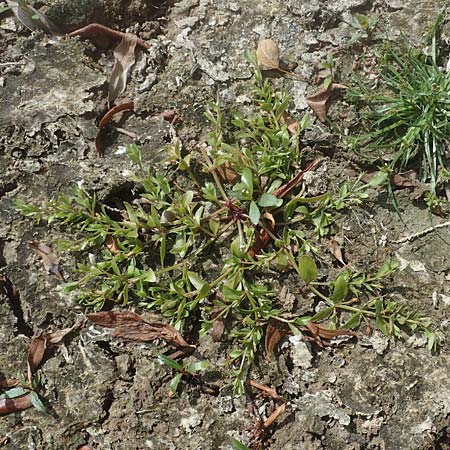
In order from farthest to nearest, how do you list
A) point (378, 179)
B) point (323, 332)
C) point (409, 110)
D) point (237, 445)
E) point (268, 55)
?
point (268, 55), point (409, 110), point (378, 179), point (323, 332), point (237, 445)

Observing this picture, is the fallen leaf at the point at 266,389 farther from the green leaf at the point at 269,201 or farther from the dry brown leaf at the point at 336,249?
the green leaf at the point at 269,201

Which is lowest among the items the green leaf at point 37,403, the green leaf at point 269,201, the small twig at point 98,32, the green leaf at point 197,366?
the green leaf at point 197,366

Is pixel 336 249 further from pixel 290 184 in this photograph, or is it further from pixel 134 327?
pixel 134 327

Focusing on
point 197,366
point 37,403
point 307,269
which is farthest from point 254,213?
point 37,403

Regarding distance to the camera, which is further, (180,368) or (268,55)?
(268,55)

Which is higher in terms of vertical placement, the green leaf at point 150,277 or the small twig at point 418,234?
the green leaf at point 150,277

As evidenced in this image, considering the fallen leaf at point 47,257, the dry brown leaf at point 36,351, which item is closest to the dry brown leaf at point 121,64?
the fallen leaf at point 47,257

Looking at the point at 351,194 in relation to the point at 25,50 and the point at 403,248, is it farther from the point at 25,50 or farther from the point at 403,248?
the point at 25,50
